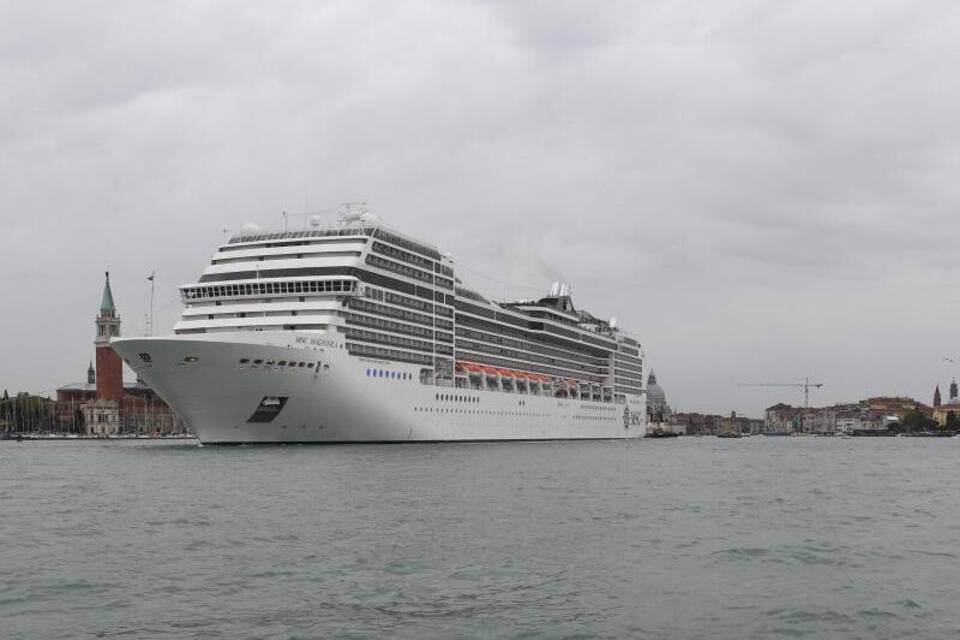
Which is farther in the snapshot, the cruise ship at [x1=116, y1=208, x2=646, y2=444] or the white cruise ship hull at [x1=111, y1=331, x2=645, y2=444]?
the cruise ship at [x1=116, y1=208, x2=646, y2=444]

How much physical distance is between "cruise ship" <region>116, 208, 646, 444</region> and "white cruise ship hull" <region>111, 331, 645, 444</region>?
91 mm

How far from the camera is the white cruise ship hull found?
62906 mm

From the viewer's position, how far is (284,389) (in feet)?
214

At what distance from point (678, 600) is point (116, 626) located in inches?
401

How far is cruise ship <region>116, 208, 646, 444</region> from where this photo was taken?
64375 mm

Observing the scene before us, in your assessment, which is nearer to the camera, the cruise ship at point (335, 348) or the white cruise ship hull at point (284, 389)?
the white cruise ship hull at point (284, 389)

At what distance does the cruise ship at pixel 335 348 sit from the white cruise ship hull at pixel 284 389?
9 cm

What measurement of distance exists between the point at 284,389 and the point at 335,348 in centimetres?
476

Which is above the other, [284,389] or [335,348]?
[335,348]

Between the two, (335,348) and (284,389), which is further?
(335,348)

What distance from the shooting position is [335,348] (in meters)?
68.3

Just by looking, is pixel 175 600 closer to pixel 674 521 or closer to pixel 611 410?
pixel 674 521

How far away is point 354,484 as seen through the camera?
4181 cm

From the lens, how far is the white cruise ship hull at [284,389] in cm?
6291
